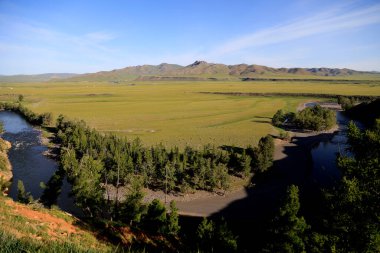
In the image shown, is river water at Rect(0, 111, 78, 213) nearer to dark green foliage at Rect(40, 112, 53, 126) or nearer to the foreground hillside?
dark green foliage at Rect(40, 112, 53, 126)

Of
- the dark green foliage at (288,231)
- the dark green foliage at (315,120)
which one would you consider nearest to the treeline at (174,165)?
the dark green foliage at (288,231)

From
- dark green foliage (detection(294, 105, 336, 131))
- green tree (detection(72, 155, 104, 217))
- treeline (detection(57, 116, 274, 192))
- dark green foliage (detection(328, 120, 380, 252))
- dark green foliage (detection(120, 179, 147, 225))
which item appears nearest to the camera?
dark green foliage (detection(328, 120, 380, 252))

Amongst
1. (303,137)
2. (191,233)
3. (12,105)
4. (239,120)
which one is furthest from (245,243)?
(12,105)

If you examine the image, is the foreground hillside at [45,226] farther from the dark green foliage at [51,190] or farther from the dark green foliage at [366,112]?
the dark green foliage at [366,112]

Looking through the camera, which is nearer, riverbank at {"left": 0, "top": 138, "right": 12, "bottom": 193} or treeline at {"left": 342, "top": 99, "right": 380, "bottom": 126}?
riverbank at {"left": 0, "top": 138, "right": 12, "bottom": 193}

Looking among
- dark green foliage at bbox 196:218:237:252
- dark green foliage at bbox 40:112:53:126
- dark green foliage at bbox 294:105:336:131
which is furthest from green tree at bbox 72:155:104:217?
dark green foliage at bbox 294:105:336:131

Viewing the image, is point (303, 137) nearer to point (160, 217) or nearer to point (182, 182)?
point (182, 182)
